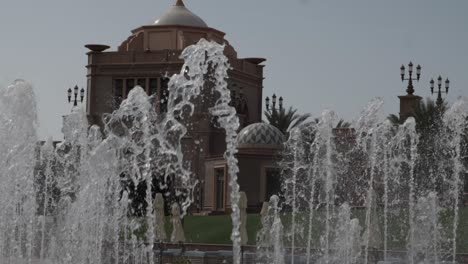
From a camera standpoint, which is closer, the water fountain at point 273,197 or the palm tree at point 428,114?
the water fountain at point 273,197

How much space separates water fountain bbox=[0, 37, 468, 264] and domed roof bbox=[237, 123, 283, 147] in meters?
0.66

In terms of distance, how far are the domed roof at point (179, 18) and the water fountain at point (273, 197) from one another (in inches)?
574

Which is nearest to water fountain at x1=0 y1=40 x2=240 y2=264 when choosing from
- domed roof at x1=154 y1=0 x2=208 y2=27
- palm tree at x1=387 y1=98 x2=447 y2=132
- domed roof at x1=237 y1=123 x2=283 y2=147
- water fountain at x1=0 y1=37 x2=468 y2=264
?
water fountain at x1=0 y1=37 x2=468 y2=264

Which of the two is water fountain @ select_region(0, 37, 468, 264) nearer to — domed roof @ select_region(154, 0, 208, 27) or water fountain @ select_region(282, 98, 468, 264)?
water fountain @ select_region(282, 98, 468, 264)

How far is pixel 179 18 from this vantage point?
51.6m

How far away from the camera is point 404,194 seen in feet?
103

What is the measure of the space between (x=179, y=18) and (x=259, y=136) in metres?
16.5

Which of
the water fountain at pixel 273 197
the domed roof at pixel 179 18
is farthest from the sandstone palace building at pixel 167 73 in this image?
the water fountain at pixel 273 197

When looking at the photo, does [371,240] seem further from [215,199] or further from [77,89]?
[77,89]

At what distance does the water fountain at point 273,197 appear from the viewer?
1769 centimetres

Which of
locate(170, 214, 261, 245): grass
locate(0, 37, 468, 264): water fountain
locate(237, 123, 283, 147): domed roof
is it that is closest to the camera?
locate(0, 37, 468, 264): water fountain

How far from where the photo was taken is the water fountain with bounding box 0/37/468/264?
17688 mm

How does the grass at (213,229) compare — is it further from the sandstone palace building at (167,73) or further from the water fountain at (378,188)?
the sandstone palace building at (167,73)

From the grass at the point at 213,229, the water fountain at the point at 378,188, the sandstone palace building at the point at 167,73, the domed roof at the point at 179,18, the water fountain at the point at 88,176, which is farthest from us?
the domed roof at the point at 179,18
